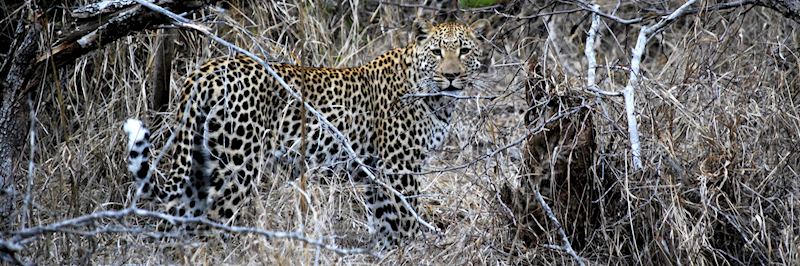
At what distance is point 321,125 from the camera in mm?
6562

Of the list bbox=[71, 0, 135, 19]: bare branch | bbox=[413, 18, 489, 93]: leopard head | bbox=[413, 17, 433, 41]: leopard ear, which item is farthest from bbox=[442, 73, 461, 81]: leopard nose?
bbox=[71, 0, 135, 19]: bare branch

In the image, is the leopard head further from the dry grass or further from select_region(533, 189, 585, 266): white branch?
select_region(533, 189, 585, 266): white branch

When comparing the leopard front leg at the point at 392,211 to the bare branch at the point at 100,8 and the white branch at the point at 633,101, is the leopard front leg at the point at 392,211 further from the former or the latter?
the bare branch at the point at 100,8

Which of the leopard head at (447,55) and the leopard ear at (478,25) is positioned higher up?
the leopard ear at (478,25)

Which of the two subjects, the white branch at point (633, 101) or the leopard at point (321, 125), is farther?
the leopard at point (321, 125)

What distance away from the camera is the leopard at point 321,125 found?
623 centimetres

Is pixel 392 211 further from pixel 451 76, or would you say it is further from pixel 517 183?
pixel 517 183

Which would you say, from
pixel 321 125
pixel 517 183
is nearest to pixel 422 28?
pixel 321 125

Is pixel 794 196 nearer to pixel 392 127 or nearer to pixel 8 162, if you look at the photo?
pixel 392 127

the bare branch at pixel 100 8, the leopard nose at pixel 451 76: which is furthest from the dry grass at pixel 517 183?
the leopard nose at pixel 451 76

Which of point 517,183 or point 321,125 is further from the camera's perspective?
point 321,125

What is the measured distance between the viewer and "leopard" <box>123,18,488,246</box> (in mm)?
6230

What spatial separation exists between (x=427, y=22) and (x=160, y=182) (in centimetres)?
199

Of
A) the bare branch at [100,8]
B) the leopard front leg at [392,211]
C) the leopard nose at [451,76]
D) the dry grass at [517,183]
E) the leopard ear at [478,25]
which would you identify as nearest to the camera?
the bare branch at [100,8]
